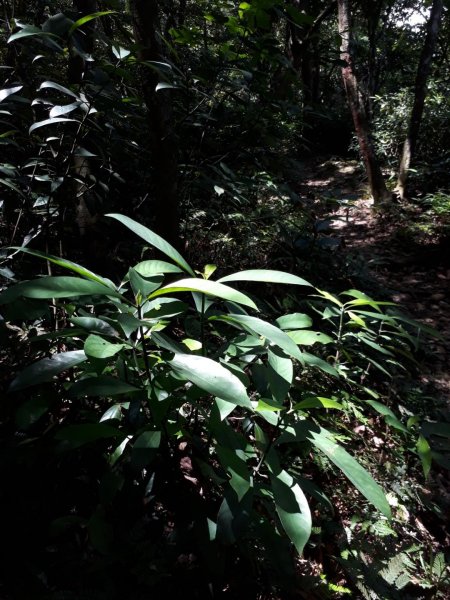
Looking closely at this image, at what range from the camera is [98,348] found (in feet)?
2.56

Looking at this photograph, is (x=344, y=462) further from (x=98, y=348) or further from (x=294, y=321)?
(x=98, y=348)

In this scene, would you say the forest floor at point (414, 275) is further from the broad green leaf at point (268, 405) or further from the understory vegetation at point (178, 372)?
the broad green leaf at point (268, 405)

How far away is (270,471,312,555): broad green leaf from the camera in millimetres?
750

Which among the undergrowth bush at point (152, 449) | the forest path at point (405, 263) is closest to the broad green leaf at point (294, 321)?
the undergrowth bush at point (152, 449)

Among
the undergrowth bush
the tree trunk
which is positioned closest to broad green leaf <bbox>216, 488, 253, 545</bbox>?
the undergrowth bush

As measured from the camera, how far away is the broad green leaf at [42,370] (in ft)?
2.41

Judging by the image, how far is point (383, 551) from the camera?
147cm

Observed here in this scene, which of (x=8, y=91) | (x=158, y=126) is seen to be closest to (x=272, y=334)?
(x=8, y=91)

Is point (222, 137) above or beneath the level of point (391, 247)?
above

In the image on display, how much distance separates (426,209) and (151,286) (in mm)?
6913

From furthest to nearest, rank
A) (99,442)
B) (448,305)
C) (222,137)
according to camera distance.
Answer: (448,305) → (222,137) → (99,442)

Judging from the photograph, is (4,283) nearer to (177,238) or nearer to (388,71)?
(177,238)

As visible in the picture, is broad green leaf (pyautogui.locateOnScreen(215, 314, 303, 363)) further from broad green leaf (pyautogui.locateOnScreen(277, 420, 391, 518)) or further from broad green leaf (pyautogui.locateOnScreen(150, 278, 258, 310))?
broad green leaf (pyautogui.locateOnScreen(277, 420, 391, 518))

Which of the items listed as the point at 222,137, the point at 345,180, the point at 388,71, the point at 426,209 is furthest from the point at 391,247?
the point at 388,71
